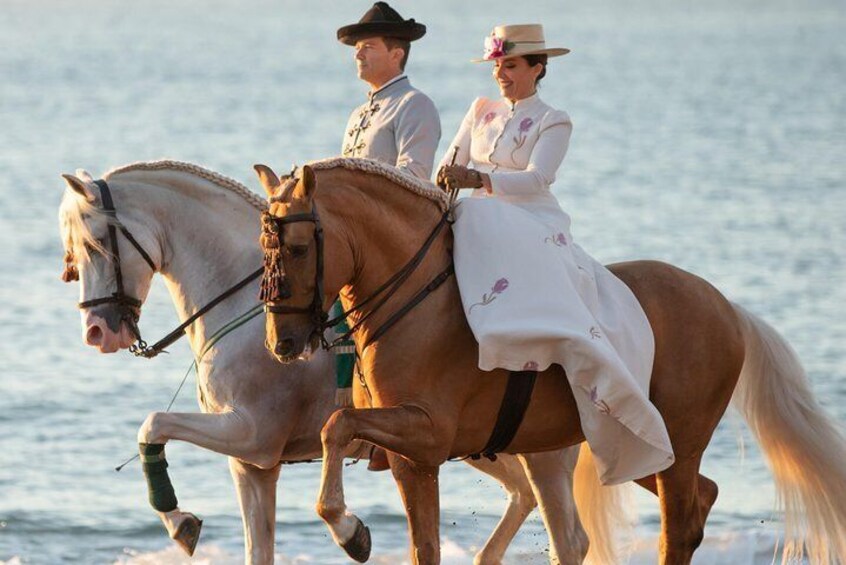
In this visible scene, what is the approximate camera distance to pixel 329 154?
32125 millimetres

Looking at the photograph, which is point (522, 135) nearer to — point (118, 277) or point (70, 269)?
point (118, 277)

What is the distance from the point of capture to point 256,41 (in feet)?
254

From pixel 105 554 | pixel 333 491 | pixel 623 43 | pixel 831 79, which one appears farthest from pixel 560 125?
pixel 623 43

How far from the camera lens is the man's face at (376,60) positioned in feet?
26.6

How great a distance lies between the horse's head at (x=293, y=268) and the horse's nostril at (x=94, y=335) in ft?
3.60

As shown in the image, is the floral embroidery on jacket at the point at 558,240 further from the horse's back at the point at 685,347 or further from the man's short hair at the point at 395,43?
the man's short hair at the point at 395,43

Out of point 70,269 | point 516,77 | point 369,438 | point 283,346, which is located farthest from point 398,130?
point 369,438

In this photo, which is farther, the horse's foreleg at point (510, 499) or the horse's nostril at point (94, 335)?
the horse's foreleg at point (510, 499)

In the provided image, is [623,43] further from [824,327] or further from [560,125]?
[560,125]

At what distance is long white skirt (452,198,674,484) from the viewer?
685 cm

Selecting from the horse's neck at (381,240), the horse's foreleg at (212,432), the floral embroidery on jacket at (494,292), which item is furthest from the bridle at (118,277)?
the floral embroidery on jacket at (494,292)

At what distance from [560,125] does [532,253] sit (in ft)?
2.23

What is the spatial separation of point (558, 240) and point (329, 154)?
25.1m

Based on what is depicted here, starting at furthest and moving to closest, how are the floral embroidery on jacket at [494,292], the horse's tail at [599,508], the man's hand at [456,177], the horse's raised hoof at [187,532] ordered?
the horse's tail at [599,508]
the horse's raised hoof at [187,532]
the man's hand at [456,177]
the floral embroidery on jacket at [494,292]
